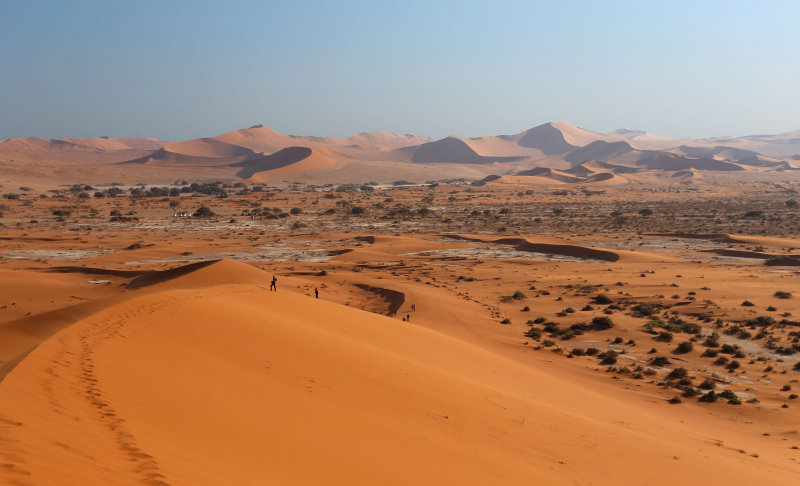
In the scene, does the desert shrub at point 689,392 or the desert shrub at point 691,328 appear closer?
the desert shrub at point 689,392

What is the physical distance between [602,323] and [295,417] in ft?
48.3

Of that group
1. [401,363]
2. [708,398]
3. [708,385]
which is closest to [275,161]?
[708,385]

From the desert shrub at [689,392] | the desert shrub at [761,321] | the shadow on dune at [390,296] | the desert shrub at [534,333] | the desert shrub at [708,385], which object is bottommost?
the desert shrub at [708,385]

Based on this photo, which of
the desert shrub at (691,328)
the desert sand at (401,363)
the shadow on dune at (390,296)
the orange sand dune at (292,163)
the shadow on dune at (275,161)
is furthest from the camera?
the shadow on dune at (275,161)

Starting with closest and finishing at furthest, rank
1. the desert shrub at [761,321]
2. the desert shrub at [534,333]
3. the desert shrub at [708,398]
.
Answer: the desert shrub at [708,398]
the desert shrub at [534,333]
the desert shrub at [761,321]

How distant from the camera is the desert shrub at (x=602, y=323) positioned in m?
19.2

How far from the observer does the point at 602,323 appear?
19359mm

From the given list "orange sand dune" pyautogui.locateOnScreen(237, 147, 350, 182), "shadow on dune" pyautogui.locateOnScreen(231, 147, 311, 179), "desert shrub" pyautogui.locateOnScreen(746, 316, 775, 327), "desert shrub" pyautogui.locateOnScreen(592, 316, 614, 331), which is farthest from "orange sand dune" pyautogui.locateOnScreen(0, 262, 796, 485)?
"shadow on dune" pyautogui.locateOnScreen(231, 147, 311, 179)

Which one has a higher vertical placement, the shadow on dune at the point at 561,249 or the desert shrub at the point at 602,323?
the shadow on dune at the point at 561,249

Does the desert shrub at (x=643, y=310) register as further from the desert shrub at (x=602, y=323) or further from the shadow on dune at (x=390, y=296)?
the shadow on dune at (x=390, y=296)

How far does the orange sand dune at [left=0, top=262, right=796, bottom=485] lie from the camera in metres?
5.25

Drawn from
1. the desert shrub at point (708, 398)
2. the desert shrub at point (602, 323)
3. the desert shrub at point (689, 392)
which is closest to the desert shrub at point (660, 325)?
the desert shrub at point (602, 323)

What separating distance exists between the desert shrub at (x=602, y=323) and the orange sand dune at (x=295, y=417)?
6.75 metres

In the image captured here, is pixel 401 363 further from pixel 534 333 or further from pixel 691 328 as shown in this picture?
pixel 691 328
